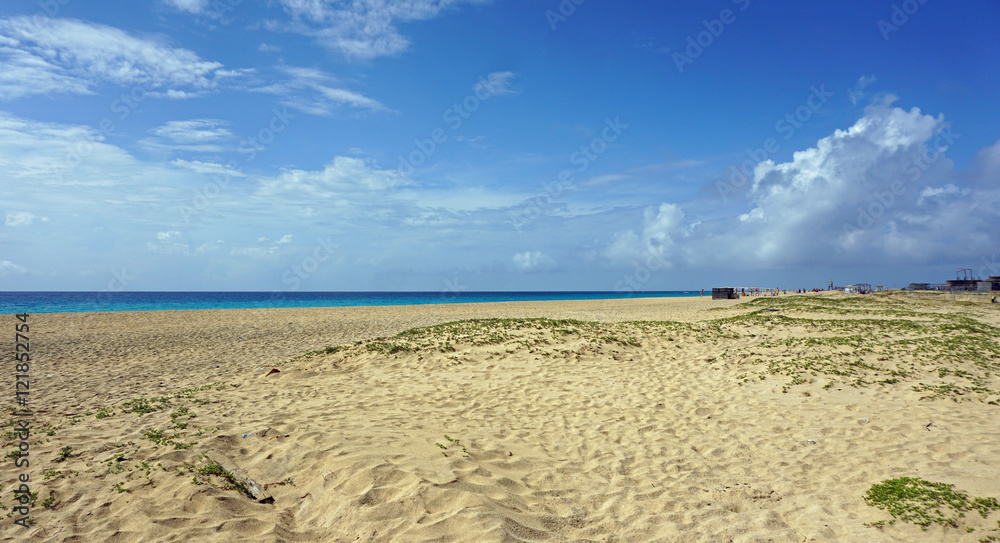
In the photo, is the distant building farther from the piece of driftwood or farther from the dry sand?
the piece of driftwood

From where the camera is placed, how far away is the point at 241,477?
605 centimetres

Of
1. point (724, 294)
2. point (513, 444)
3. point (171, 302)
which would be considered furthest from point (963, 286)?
point (171, 302)

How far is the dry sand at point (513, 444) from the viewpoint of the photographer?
206 inches

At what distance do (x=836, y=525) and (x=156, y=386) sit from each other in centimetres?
1431

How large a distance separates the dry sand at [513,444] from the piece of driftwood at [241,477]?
0.43ft

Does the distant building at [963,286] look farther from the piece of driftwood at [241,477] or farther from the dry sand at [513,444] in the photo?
the piece of driftwood at [241,477]

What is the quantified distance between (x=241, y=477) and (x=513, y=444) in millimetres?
3902

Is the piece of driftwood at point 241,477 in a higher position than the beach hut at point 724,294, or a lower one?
lower

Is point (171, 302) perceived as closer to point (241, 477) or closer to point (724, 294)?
point (724, 294)

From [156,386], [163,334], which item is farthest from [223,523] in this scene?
[163,334]

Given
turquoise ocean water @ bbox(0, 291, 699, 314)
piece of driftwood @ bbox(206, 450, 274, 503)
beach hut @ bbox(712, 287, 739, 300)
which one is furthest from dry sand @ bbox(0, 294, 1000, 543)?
turquoise ocean water @ bbox(0, 291, 699, 314)

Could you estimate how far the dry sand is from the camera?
5.23 m

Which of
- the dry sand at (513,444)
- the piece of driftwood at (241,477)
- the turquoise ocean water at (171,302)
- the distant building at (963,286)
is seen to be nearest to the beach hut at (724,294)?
the distant building at (963,286)

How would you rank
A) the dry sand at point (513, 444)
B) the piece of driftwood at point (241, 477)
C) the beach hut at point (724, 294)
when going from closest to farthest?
the dry sand at point (513, 444) < the piece of driftwood at point (241, 477) < the beach hut at point (724, 294)
